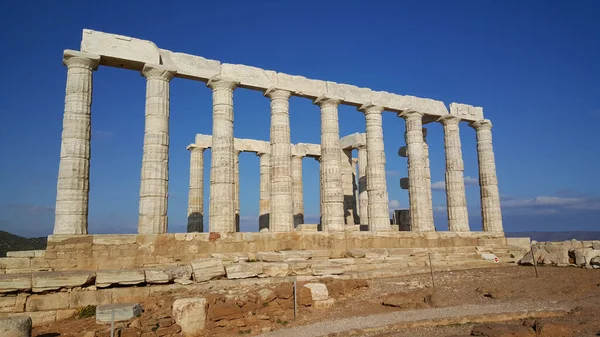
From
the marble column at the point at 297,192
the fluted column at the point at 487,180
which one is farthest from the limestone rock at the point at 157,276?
the fluted column at the point at 487,180

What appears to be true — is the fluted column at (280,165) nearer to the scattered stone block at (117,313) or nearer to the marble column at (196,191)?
the marble column at (196,191)

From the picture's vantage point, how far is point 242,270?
551 inches

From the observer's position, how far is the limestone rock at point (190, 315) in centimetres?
1034

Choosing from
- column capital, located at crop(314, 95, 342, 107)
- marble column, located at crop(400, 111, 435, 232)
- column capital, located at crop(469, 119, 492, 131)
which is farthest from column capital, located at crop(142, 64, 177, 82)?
column capital, located at crop(469, 119, 492, 131)

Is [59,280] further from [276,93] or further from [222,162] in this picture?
[276,93]

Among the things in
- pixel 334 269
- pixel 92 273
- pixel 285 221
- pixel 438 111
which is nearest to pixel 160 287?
pixel 92 273

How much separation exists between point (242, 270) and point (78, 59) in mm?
10506

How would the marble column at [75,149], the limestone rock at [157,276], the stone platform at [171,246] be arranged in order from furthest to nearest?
the marble column at [75,149], the stone platform at [171,246], the limestone rock at [157,276]

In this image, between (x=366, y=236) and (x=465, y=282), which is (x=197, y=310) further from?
(x=366, y=236)

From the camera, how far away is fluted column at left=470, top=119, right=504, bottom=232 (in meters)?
26.9

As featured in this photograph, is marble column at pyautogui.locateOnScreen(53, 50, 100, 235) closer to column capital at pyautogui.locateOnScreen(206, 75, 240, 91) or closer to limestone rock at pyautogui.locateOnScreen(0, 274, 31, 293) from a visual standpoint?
limestone rock at pyautogui.locateOnScreen(0, 274, 31, 293)

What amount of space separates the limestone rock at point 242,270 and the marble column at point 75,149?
249 inches

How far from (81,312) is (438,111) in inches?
859

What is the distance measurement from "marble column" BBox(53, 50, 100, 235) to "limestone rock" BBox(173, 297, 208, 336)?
24.9 ft
